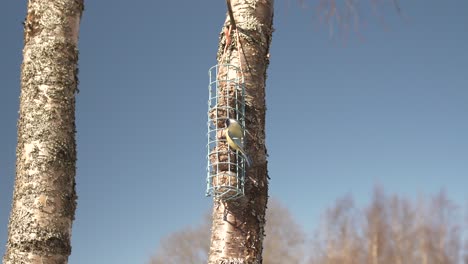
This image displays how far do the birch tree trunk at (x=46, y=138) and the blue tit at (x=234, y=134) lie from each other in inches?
33.8

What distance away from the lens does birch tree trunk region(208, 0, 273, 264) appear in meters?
2.87

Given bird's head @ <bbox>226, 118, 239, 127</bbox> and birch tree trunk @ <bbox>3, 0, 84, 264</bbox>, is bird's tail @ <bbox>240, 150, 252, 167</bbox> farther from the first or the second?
birch tree trunk @ <bbox>3, 0, 84, 264</bbox>

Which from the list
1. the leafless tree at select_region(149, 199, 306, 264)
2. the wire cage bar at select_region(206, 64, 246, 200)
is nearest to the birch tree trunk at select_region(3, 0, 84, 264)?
the wire cage bar at select_region(206, 64, 246, 200)

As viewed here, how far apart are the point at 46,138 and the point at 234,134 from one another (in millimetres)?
996

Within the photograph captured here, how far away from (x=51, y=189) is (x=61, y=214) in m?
0.14

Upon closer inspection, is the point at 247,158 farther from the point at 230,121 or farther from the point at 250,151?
the point at 230,121

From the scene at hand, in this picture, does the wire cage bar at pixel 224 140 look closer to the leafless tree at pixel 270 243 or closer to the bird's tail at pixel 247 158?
the bird's tail at pixel 247 158

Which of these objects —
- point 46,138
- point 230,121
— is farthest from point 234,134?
point 46,138

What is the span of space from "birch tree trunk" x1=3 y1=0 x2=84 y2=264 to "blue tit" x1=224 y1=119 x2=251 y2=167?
86 centimetres

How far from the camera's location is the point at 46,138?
308cm

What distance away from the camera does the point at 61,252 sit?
2.94 metres

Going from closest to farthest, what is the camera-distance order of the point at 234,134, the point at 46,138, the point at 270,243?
the point at 234,134
the point at 46,138
the point at 270,243

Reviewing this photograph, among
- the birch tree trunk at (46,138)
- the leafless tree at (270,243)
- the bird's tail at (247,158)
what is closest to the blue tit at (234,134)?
the bird's tail at (247,158)

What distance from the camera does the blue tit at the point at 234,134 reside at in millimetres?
2918
